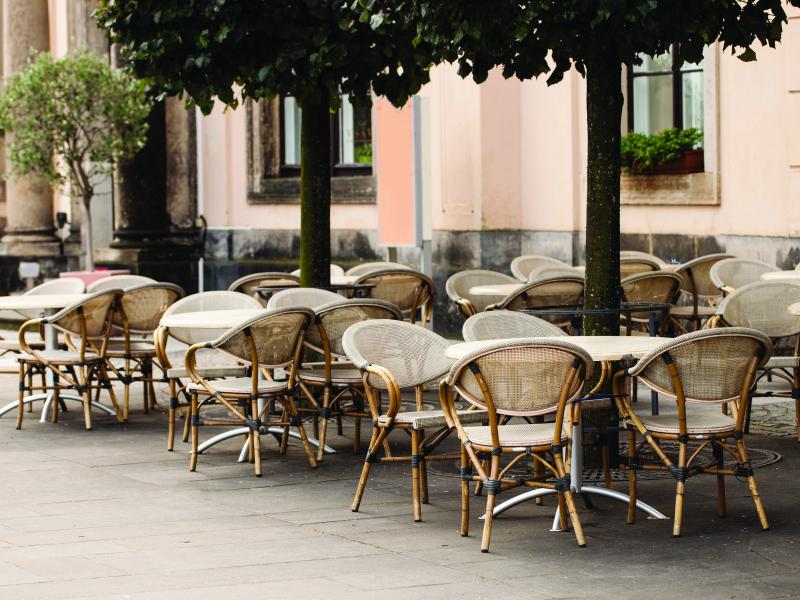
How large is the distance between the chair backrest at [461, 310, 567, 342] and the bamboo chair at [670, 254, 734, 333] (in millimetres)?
3500

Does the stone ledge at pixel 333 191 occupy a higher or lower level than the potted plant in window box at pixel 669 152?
lower

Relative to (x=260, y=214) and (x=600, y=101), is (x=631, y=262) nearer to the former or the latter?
(x=600, y=101)

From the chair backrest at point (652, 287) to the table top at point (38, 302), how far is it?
3.66 metres

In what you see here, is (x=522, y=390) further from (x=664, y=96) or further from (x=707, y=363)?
(x=664, y=96)

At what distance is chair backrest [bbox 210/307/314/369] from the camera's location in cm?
815

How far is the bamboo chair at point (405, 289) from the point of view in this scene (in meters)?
11.3

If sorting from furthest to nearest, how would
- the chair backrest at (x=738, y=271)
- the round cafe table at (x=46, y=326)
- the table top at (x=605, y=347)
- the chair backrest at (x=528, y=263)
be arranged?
the chair backrest at (x=528, y=263), the chair backrest at (x=738, y=271), the round cafe table at (x=46, y=326), the table top at (x=605, y=347)

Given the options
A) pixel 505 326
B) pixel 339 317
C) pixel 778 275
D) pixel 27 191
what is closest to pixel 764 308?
pixel 778 275

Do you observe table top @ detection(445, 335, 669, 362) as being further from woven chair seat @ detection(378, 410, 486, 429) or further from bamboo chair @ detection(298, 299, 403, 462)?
bamboo chair @ detection(298, 299, 403, 462)

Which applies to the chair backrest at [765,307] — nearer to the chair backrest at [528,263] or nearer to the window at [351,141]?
the chair backrest at [528,263]

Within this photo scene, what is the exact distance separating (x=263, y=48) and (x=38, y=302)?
243cm

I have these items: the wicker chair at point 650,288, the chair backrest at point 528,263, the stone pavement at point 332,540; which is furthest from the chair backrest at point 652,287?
the stone pavement at point 332,540

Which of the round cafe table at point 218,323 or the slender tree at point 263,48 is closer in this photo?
the round cafe table at point 218,323

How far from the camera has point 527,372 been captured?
6.29m
